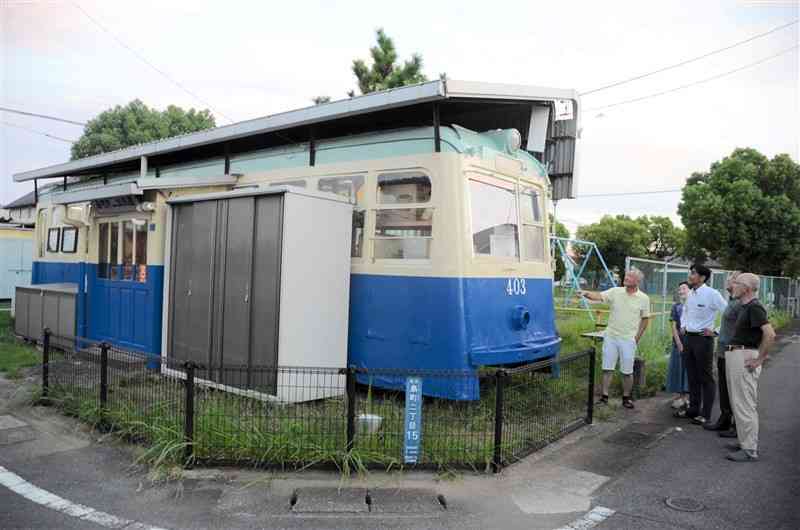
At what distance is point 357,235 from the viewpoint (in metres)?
7.09

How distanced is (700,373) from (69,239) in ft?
35.7

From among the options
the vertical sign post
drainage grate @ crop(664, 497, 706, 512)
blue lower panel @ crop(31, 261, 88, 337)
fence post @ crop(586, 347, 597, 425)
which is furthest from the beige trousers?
blue lower panel @ crop(31, 261, 88, 337)

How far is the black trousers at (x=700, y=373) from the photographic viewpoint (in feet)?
23.0

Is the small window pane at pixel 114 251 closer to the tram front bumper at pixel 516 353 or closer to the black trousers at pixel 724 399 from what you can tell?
the tram front bumper at pixel 516 353

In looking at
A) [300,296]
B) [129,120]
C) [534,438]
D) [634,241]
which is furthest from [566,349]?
[634,241]

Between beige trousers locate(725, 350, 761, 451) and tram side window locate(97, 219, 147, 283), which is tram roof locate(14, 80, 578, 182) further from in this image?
beige trousers locate(725, 350, 761, 451)

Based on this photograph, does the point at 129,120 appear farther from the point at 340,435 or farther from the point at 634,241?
the point at 634,241

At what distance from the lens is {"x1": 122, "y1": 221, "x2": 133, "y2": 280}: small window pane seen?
882cm

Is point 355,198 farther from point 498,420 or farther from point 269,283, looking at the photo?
point 498,420

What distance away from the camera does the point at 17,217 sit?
130 ft

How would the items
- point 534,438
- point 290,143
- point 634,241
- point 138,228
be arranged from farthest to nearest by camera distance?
point 634,241
point 138,228
point 290,143
point 534,438

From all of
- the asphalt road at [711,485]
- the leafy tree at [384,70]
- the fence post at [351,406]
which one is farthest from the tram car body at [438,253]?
the leafy tree at [384,70]

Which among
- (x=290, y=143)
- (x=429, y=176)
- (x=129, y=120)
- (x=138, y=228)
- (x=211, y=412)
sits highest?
(x=129, y=120)

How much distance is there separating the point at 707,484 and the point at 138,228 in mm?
7942
